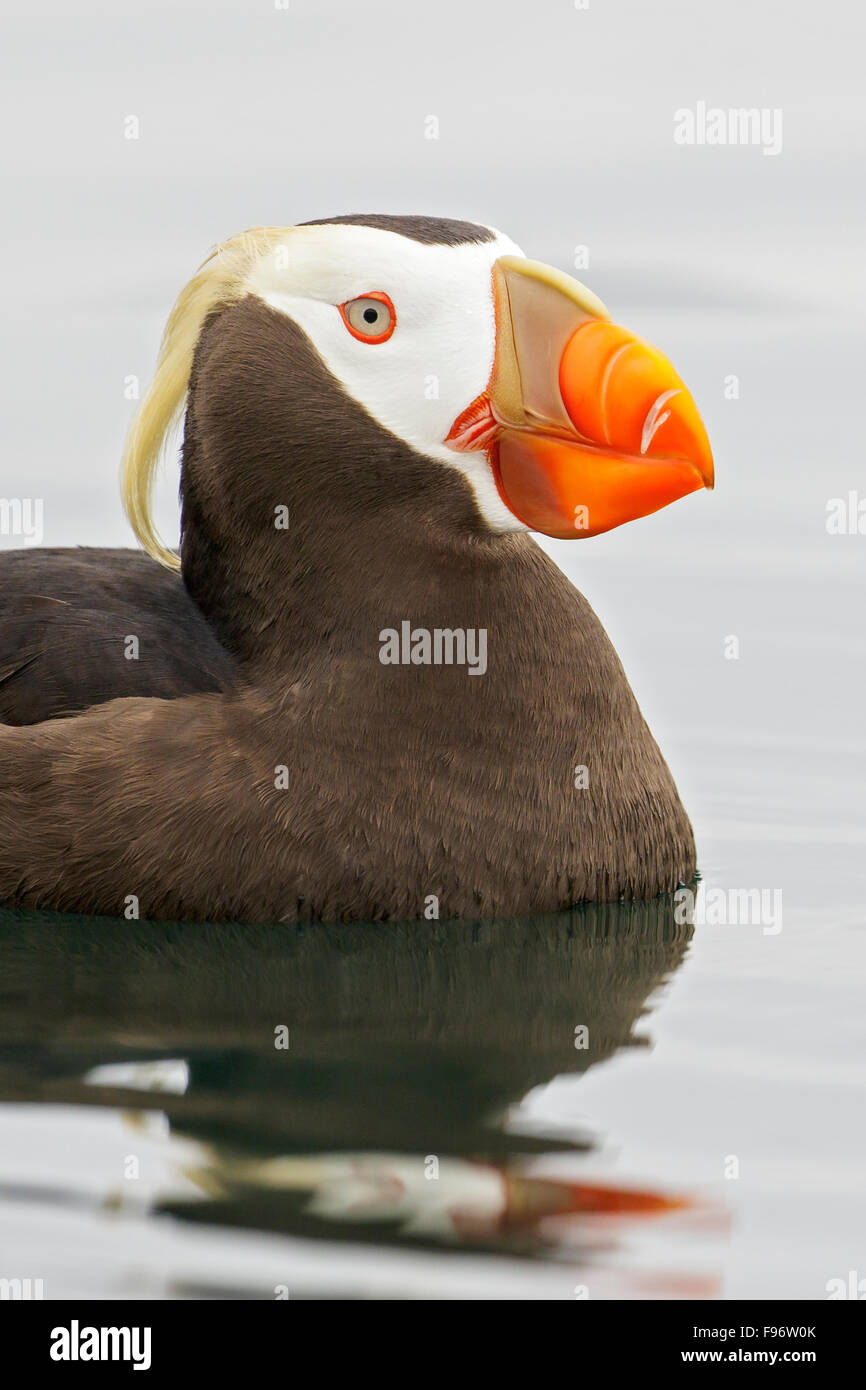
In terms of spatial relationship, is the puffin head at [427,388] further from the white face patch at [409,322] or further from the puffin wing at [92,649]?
the puffin wing at [92,649]

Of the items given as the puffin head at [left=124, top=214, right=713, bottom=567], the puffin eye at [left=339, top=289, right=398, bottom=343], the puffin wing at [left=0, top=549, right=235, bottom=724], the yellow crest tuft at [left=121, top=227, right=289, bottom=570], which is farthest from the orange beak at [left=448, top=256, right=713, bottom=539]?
the puffin wing at [left=0, top=549, right=235, bottom=724]

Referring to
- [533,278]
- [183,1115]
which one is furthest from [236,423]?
[183,1115]

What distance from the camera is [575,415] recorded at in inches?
275

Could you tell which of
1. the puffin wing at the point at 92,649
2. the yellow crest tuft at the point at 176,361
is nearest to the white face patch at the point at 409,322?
the yellow crest tuft at the point at 176,361

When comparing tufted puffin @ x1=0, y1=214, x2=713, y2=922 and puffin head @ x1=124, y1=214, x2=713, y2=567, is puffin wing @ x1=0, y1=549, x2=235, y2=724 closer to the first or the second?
tufted puffin @ x1=0, y1=214, x2=713, y2=922

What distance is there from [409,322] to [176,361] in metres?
0.70

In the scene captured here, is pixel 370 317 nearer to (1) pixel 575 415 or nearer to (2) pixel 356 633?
(1) pixel 575 415

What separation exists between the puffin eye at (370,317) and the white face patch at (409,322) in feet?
0.04

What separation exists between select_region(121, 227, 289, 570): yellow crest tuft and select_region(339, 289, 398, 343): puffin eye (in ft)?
0.99

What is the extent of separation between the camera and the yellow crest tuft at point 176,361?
287 inches

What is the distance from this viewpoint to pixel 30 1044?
21.4 ft

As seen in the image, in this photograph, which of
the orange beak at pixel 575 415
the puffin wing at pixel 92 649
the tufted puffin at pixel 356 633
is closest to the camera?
the orange beak at pixel 575 415

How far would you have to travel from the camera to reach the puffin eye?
7.06 metres

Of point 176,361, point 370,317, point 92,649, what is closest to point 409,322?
→ point 370,317
